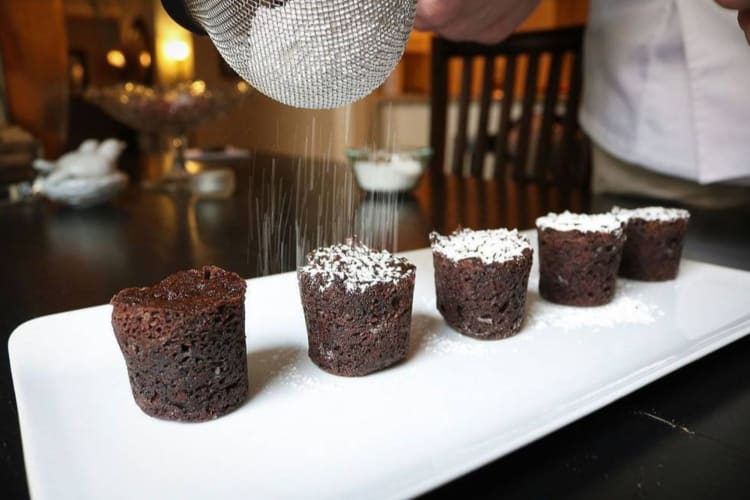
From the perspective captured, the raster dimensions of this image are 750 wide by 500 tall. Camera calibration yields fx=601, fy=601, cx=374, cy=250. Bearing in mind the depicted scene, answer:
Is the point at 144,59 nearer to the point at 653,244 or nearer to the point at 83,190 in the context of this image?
the point at 83,190

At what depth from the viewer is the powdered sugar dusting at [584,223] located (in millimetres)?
847

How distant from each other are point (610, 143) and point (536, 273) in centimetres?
71

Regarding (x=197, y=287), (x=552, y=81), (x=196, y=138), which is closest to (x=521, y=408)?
(x=197, y=287)

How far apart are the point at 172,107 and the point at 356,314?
1.33 metres

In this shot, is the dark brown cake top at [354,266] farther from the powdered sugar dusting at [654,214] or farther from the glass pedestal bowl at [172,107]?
the glass pedestal bowl at [172,107]

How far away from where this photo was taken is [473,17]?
1.29 m

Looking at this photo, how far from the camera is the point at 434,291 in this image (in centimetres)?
89

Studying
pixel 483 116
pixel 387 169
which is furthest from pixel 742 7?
pixel 483 116

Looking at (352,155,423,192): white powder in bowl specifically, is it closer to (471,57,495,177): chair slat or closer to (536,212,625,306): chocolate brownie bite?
(471,57,495,177): chair slat

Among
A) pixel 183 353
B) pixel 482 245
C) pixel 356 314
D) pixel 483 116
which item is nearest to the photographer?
pixel 183 353

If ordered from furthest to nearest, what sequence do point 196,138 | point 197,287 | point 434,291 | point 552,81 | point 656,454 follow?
point 196,138 → point 552,81 → point 434,291 → point 197,287 → point 656,454

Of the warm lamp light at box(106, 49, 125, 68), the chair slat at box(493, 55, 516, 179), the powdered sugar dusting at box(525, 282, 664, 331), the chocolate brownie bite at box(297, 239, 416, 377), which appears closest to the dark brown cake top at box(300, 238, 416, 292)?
the chocolate brownie bite at box(297, 239, 416, 377)

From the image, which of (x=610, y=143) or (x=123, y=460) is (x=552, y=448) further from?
(x=610, y=143)

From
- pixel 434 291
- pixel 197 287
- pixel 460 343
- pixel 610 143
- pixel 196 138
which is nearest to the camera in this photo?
pixel 197 287
